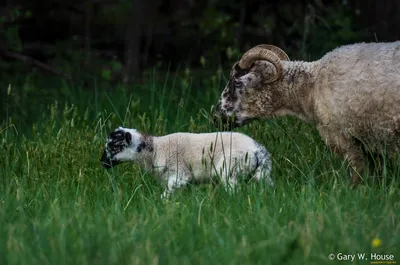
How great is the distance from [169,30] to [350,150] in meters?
9.22

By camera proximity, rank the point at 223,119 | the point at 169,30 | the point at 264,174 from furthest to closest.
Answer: the point at 169,30 < the point at 223,119 < the point at 264,174

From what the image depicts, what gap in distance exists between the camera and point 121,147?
7.71 metres

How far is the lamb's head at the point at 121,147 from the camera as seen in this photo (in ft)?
25.2

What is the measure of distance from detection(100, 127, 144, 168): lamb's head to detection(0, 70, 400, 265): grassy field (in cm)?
14

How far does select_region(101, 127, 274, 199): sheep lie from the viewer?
23.5 feet

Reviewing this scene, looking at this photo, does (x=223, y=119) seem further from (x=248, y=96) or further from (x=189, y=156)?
(x=189, y=156)

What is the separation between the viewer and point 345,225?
5441mm

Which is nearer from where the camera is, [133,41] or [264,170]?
[264,170]

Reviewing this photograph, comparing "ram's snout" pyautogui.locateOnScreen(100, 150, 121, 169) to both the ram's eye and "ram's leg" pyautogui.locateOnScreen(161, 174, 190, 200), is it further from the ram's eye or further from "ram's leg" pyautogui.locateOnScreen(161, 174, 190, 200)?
the ram's eye

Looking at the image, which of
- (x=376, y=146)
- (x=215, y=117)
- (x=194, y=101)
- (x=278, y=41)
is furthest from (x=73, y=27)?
(x=376, y=146)

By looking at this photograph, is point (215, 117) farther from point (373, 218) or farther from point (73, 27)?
point (73, 27)

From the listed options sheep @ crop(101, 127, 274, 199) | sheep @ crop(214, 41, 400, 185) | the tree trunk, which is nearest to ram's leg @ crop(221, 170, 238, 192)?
sheep @ crop(101, 127, 274, 199)

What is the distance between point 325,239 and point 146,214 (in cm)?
138

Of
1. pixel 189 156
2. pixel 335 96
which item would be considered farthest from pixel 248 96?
pixel 335 96
